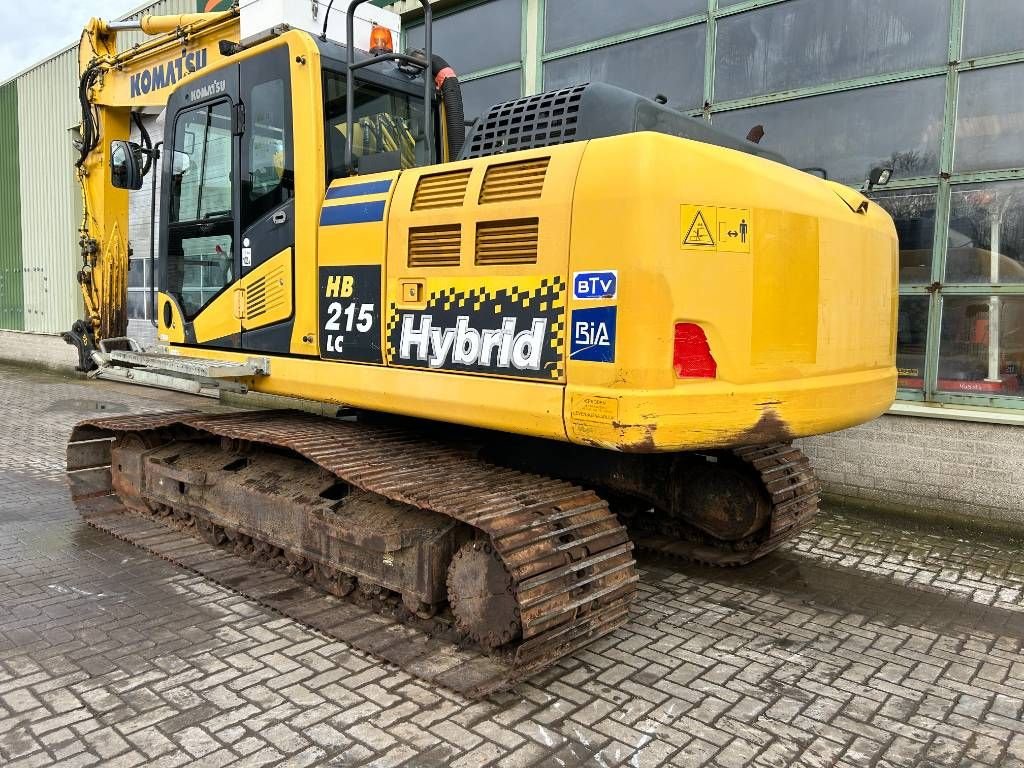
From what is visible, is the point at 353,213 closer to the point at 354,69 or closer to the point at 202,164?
the point at 354,69

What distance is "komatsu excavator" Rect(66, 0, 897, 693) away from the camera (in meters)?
3.13

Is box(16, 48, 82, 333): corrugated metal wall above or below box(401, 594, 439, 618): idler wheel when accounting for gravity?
above

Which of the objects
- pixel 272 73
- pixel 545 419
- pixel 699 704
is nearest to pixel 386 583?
pixel 545 419

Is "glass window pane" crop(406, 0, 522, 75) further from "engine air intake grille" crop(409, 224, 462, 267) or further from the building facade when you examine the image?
"engine air intake grille" crop(409, 224, 462, 267)

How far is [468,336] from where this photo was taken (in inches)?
140

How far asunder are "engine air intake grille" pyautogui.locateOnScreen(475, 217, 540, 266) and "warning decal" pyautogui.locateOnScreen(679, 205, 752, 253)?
2.05 ft

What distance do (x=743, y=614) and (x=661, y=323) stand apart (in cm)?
201

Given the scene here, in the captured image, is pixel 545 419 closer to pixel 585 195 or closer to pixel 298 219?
pixel 585 195

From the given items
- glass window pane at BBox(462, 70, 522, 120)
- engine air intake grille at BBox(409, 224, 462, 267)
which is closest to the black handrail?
engine air intake grille at BBox(409, 224, 462, 267)

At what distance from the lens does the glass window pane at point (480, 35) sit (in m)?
8.65

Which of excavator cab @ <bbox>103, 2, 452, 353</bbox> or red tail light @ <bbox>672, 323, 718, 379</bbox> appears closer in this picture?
red tail light @ <bbox>672, 323, 718, 379</bbox>

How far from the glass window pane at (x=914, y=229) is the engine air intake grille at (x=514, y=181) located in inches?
156

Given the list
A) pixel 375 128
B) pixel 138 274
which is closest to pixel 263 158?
pixel 375 128

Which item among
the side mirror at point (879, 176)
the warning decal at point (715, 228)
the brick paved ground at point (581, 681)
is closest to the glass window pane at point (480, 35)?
the side mirror at point (879, 176)
